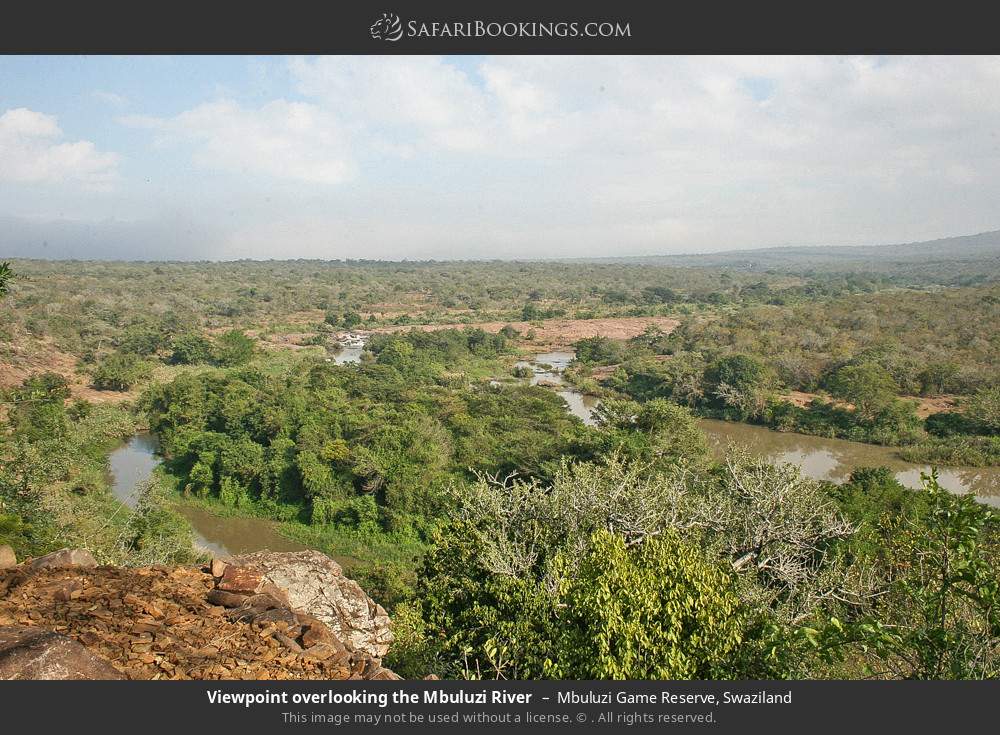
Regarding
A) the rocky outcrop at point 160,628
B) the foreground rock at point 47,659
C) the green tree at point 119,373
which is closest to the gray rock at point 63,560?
the rocky outcrop at point 160,628

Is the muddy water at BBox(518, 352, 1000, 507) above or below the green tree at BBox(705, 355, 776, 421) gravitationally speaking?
below

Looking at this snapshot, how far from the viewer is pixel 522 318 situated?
62.7 meters

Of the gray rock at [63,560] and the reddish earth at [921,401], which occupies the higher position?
the gray rock at [63,560]

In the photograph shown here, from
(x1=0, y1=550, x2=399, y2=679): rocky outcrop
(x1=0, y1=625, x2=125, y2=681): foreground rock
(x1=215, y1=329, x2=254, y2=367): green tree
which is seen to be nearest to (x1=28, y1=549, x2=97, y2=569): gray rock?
(x1=0, y1=550, x2=399, y2=679): rocky outcrop

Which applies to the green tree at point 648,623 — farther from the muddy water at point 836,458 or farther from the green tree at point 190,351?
the green tree at point 190,351

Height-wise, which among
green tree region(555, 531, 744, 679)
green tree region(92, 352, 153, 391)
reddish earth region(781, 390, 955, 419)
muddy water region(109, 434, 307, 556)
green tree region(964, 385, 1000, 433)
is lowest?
muddy water region(109, 434, 307, 556)

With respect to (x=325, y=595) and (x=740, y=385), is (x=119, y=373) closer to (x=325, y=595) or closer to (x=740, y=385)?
(x=325, y=595)

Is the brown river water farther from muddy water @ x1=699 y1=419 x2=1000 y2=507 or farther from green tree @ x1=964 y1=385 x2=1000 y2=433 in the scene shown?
green tree @ x1=964 y1=385 x2=1000 y2=433

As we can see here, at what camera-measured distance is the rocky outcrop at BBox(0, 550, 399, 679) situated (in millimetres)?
4105

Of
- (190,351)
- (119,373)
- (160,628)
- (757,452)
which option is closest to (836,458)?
(757,452)

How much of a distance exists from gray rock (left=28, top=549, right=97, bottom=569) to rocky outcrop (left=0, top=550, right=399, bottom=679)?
2 cm

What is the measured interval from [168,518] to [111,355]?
25027 millimetres

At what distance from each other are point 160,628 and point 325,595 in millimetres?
2001

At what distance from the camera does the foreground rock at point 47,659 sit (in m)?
3.82
